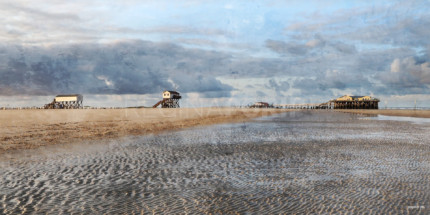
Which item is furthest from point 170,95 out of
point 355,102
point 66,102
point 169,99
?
point 355,102

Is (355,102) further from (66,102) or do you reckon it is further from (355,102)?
(66,102)

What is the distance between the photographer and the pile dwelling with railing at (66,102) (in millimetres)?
111062

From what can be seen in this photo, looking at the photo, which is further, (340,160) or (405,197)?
(340,160)

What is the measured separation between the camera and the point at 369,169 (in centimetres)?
974

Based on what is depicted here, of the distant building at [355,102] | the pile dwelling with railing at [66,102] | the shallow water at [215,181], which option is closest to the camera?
the shallow water at [215,181]

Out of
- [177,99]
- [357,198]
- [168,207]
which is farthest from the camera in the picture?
[177,99]

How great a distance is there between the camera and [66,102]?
11275cm

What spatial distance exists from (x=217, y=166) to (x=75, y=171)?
4.32 metres

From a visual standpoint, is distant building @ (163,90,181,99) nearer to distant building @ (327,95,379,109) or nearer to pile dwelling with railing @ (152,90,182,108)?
pile dwelling with railing @ (152,90,182,108)

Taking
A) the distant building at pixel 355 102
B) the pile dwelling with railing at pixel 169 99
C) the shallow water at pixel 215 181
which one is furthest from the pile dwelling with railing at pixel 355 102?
the shallow water at pixel 215 181

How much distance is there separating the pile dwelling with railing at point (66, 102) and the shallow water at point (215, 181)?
106m

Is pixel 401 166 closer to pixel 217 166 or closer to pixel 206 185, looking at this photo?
pixel 217 166

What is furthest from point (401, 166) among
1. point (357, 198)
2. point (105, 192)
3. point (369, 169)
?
point (105, 192)

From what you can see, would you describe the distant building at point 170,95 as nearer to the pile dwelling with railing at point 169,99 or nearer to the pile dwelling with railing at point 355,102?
the pile dwelling with railing at point 169,99
